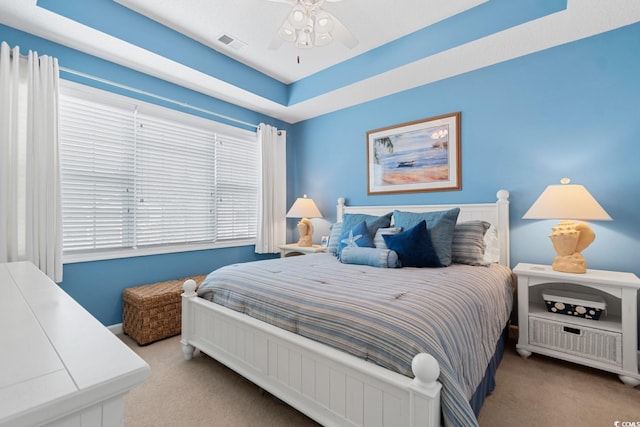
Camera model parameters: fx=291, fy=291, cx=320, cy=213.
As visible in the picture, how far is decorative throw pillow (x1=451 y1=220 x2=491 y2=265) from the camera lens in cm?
232

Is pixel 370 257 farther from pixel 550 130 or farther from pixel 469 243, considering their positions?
pixel 550 130

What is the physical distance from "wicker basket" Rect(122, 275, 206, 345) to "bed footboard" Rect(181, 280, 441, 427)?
696mm

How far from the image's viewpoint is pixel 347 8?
7.61 feet

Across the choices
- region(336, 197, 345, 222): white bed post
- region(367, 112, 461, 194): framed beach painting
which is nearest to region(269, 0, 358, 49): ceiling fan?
region(367, 112, 461, 194): framed beach painting

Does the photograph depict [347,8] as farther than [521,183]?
No

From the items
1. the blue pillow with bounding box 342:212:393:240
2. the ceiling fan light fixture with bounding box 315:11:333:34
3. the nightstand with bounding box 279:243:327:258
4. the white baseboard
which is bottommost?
the white baseboard

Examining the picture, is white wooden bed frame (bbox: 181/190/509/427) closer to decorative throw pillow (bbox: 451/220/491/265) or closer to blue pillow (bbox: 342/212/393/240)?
blue pillow (bbox: 342/212/393/240)

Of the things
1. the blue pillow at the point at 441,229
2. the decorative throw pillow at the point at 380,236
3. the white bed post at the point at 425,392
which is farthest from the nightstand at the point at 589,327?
the white bed post at the point at 425,392

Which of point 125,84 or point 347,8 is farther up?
point 347,8

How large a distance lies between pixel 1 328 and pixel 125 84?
2780 mm

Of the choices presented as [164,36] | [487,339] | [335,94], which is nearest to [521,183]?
[487,339]

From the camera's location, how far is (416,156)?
10.3ft

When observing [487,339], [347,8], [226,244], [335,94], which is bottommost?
[487,339]

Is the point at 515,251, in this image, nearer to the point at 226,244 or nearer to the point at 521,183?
the point at 521,183
